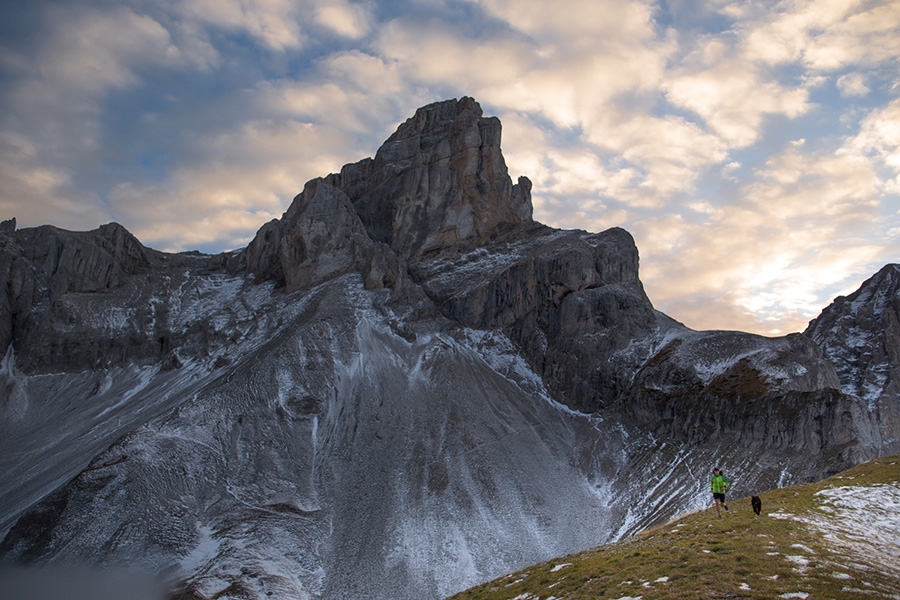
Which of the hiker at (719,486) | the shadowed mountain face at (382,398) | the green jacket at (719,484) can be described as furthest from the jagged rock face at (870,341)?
the green jacket at (719,484)

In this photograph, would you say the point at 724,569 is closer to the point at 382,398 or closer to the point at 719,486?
the point at 719,486

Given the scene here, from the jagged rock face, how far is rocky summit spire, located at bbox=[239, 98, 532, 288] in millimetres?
71769

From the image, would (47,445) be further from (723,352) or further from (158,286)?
(723,352)

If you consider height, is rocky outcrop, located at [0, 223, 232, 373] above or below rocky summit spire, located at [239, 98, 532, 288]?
below

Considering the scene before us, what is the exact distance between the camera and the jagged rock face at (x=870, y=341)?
110 meters

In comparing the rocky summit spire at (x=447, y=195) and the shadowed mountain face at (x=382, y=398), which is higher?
the rocky summit spire at (x=447, y=195)

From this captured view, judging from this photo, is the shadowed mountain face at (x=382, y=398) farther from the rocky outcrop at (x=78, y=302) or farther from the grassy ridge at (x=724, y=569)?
the grassy ridge at (x=724, y=569)

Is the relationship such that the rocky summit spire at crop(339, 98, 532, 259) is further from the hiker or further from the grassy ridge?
the grassy ridge

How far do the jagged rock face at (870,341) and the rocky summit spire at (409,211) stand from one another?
Result: 71.8 meters

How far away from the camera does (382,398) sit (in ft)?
330

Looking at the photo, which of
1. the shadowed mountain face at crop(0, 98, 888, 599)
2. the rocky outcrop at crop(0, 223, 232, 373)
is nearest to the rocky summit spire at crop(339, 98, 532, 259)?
the shadowed mountain face at crop(0, 98, 888, 599)

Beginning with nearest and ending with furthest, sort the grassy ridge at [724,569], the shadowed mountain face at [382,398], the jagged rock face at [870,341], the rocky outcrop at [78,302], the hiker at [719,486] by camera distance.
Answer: the grassy ridge at [724,569] < the hiker at [719,486] < the shadowed mountain face at [382,398] < the jagged rock face at [870,341] < the rocky outcrop at [78,302]

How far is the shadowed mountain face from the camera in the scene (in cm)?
7212

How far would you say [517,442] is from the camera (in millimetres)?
96875
